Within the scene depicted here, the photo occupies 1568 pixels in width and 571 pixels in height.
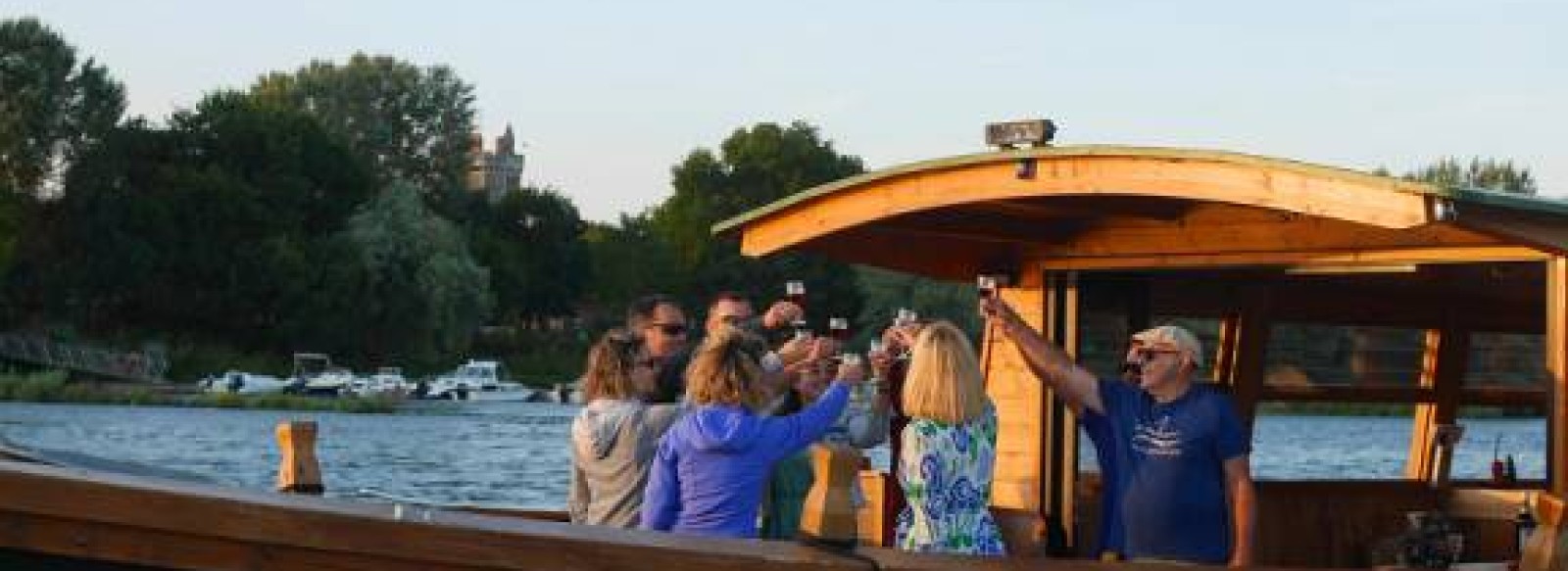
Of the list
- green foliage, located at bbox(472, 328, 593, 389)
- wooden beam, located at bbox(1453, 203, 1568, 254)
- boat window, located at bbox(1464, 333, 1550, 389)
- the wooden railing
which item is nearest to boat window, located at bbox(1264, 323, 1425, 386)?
boat window, located at bbox(1464, 333, 1550, 389)

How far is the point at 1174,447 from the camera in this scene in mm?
6438

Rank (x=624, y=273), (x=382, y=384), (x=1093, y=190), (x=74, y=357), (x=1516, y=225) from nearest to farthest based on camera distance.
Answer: (x=1516, y=225) < (x=1093, y=190) < (x=74, y=357) < (x=382, y=384) < (x=624, y=273)

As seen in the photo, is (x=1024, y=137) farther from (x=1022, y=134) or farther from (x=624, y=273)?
(x=624, y=273)

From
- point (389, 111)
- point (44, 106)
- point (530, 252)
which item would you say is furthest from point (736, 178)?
point (44, 106)

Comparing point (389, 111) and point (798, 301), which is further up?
point (389, 111)

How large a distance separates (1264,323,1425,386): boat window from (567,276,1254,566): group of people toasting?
3809 millimetres

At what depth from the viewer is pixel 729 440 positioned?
602 cm

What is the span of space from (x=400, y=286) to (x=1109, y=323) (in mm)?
53740

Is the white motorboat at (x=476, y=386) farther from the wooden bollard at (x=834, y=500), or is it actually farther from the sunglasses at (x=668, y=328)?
the wooden bollard at (x=834, y=500)

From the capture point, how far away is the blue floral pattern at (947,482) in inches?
262

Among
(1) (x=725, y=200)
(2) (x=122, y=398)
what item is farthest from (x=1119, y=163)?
(1) (x=725, y=200)

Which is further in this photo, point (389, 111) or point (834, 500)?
point (389, 111)

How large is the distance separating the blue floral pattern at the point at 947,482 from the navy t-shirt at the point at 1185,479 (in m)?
0.43

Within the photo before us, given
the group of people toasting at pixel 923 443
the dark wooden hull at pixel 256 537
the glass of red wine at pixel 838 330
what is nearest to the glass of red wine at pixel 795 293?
the glass of red wine at pixel 838 330
